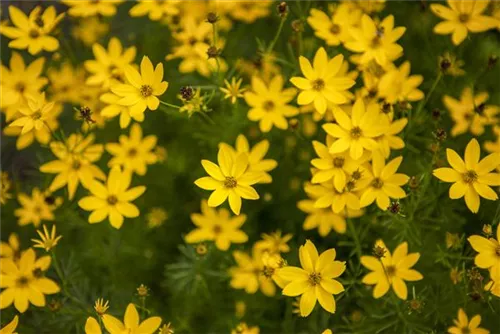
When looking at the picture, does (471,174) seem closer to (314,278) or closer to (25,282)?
(314,278)

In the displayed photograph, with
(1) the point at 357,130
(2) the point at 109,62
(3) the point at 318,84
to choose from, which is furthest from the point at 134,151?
(1) the point at 357,130

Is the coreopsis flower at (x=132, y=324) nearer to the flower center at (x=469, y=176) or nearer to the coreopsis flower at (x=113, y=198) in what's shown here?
the coreopsis flower at (x=113, y=198)

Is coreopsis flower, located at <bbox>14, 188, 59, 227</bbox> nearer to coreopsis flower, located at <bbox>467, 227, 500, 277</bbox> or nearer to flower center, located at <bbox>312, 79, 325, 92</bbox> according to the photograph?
flower center, located at <bbox>312, 79, 325, 92</bbox>

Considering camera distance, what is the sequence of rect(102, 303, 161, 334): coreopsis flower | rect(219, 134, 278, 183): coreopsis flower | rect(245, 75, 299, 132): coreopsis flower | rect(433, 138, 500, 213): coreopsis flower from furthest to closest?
rect(245, 75, 299, 132): coreopsis flower < rect(219, 134, 278, 183): coreopsis flower < rect(433, 138, 500, 213): coreopsis flower < rect(102, 303, 161, 334): coreopsis flower

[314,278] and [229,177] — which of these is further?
[229,177]

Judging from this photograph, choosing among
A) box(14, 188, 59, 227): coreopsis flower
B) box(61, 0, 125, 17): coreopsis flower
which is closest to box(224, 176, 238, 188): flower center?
box(14, 188, 59, 227): coreopsis flower

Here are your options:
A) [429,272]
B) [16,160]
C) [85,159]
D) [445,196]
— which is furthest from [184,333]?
[16,160]

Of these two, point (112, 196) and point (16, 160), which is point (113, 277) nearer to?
point (112, 196)

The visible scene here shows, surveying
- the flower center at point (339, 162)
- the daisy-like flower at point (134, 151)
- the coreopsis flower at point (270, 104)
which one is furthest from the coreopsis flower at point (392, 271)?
the daisy-like flower at point (134, 151)
